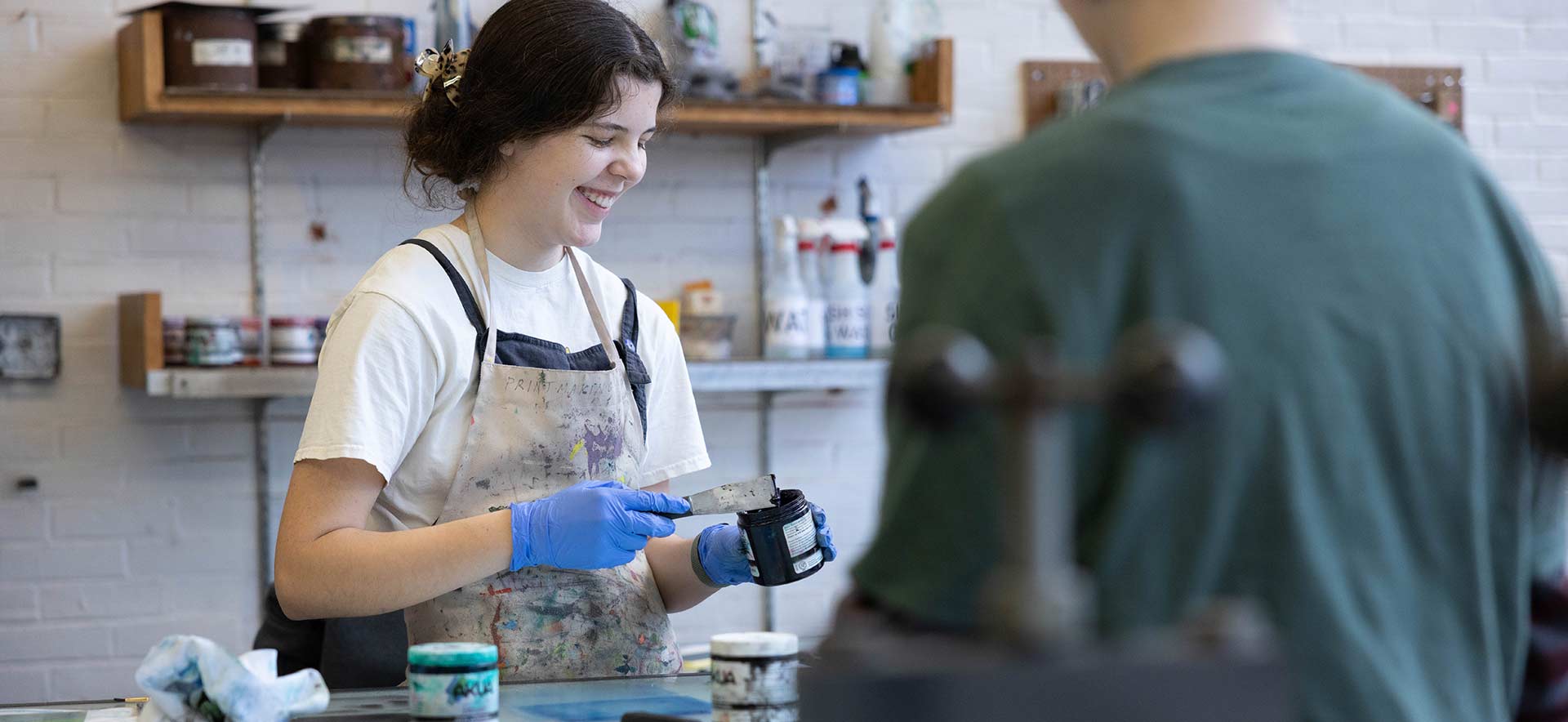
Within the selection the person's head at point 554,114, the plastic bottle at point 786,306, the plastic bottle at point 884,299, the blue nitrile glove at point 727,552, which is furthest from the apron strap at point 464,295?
the plastic bottle at point 884,299

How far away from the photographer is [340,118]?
9.58 feet

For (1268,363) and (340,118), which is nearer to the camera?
(1268,363)

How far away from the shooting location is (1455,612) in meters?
0.75

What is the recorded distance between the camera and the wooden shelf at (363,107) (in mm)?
2760

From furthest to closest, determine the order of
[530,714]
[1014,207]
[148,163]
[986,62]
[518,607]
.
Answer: [986,62] < [148,163] < [518,607] < [530,714] < [1014,207]

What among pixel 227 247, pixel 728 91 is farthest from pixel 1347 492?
pixel 227 247

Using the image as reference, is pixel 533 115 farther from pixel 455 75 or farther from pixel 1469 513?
pixel 1469 513

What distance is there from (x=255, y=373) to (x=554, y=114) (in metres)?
1.22

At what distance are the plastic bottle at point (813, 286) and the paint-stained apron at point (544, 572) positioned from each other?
54.1 inches

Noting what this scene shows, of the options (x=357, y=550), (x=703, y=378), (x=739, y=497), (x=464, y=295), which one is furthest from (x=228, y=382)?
(x=739, y=497)

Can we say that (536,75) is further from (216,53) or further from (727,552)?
(216,53)

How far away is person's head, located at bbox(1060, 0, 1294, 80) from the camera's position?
0.78m

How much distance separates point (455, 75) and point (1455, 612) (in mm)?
1456

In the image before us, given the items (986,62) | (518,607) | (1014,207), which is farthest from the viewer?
(986,62)
